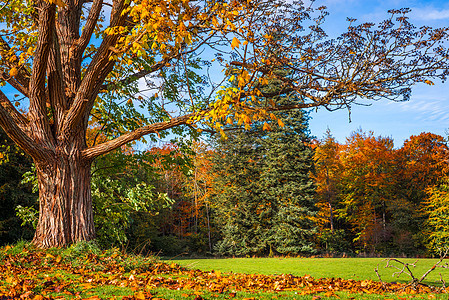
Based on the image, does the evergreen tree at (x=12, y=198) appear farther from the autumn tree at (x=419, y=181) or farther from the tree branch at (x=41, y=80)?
the autumn tree at (x=419, y=181)

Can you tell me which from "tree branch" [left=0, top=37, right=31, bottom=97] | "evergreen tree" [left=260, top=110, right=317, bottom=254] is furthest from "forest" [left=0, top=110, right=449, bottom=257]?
"tree branch" [left=0, top=37, right=31, bottom=97]

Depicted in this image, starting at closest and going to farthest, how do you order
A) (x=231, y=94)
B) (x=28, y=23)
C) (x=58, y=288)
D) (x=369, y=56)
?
(x=58, y=288)
(x=231, y=94)
(x=369, y=56)
(x=28, y=23)

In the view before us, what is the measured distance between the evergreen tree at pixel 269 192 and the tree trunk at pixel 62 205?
59.8 ft

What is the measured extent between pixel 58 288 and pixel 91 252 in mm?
2762

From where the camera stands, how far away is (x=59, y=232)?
6.86 meters

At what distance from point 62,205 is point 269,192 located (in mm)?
20895

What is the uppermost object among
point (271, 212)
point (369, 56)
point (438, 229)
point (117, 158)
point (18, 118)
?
point (369, 56)

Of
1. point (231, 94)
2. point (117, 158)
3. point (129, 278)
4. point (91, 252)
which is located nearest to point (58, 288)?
point (129, 278)

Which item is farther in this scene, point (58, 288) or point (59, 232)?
point (59, 232)

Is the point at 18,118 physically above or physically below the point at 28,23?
below

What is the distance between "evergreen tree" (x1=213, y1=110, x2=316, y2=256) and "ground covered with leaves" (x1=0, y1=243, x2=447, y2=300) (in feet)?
62.1

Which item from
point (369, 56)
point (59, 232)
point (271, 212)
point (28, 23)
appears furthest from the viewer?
point (271, 212)

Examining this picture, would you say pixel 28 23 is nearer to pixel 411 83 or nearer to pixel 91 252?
pixel 91 252

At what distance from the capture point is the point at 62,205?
22.8 ft
